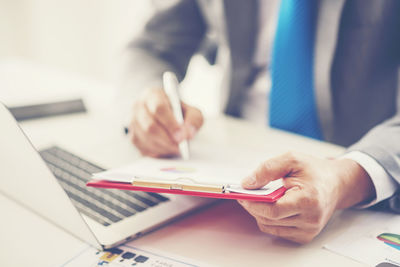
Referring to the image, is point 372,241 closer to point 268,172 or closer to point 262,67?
point 268,172

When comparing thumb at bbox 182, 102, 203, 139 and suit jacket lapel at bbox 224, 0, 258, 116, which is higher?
suit jacket lapel at bbox 224, 0, 258, 116

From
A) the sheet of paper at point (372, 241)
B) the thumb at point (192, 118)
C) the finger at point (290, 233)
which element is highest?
the thumb at point (192, 118)

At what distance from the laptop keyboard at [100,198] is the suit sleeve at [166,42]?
394 mm

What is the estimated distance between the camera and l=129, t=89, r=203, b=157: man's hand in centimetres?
68

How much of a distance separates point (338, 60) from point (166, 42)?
0.48 m

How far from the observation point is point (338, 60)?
0.84 meters

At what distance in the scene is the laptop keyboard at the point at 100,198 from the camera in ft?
1.75

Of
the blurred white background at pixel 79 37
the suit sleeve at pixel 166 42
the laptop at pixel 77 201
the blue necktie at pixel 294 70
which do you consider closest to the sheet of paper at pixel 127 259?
the laptop at pixel 77 201

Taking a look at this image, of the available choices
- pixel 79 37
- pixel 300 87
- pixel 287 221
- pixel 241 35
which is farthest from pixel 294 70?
pixel 79 37

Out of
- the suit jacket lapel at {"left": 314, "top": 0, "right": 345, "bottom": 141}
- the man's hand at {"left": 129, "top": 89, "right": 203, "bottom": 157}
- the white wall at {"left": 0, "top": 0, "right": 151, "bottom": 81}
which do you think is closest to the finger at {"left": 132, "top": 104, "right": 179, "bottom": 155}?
the man's hand at {"left": 129, "top": 89, "right": 203, "bottom": 157}

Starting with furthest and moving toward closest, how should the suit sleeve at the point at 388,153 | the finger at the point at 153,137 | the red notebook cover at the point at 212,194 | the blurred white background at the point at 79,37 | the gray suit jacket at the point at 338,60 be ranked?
the blurred white background at the point at 79,37 → the gray suit jacket at the point at 338,60 → the finger at the point at 153,137 → the suit sleeve at the point at 388,153 → the red notebook cover at the point at 212,194

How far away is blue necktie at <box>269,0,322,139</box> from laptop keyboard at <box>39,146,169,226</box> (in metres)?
0.38

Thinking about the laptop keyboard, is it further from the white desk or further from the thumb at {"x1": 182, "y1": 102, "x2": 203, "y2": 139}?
the thumb at {"x1": 182, "y1": 102, "x2": 203, "y2": 139}

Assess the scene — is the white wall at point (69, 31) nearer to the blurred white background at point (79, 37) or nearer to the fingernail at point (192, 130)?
the blurred white background at point (79, 37)
